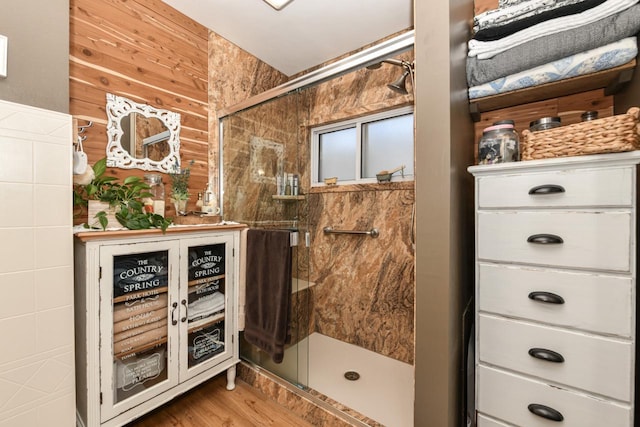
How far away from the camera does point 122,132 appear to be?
1646mm

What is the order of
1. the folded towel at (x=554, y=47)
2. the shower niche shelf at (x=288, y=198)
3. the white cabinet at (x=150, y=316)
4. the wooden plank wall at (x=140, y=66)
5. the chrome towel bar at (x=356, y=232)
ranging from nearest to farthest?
1. the folded towel at (x=554, y=47)
2. the white cabinet at (x=150, y=316)
3. the wooden plank wall at (x=140, y=66)
4. the shower niche shelf at (x=288, y=198)
5. the chrome towel bar at (x=356, y=232)

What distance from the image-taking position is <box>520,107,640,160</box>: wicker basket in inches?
32.2

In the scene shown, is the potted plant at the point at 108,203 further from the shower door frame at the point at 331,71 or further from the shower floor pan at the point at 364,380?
the shower floor pan at the point at 364,380

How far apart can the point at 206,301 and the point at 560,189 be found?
5.95 ft

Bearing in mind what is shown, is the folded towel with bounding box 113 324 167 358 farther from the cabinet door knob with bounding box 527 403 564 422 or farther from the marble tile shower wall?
the cabinet door knob with bounding box 527 403 564 422

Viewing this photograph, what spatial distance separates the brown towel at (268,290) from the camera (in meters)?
1.62

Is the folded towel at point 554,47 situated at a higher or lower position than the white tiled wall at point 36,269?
higher

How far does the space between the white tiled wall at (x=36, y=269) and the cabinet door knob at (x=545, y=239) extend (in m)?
1.89

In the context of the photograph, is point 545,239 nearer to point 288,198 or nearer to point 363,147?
point 288,198

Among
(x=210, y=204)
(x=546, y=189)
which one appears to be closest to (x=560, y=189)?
(x=546, y=189)

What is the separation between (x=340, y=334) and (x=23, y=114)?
2.44m

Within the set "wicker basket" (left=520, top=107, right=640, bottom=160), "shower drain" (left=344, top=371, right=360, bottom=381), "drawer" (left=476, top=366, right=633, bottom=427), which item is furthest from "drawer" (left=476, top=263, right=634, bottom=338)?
"shower drain" (left=344, top=371, right=360, bottom=381)

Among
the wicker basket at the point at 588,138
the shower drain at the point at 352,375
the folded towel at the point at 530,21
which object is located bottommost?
the shower drain at the point at 352,375

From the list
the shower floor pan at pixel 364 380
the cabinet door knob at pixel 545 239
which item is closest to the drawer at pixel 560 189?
the cabinet door knob at pixel 545 239
